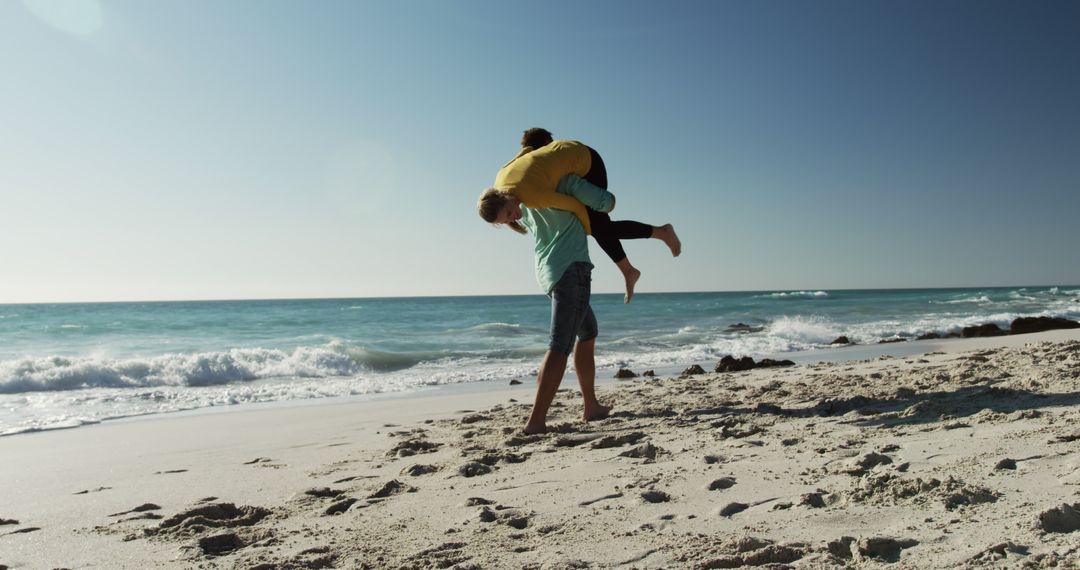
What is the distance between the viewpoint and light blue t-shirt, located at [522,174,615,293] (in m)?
3.46

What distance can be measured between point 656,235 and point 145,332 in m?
24.3

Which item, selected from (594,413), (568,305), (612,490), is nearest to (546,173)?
(568,305)

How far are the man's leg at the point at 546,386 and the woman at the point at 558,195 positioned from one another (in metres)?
0.58

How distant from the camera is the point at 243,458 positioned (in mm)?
3518

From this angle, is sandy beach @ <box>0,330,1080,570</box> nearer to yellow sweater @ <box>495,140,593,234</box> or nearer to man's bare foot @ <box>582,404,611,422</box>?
man's bare foot @ <box>582,404,611,422</box>

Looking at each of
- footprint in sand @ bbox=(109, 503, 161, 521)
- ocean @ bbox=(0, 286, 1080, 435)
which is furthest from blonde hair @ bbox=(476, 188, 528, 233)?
ocean @ bbox=(0, 286, 1080, 435)

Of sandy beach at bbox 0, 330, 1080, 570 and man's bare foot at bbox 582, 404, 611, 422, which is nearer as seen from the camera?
sandy beach at bbox 0, 330, 1080, 570

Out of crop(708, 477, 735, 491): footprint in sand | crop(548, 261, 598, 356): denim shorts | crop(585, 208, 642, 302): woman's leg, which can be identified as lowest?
crop(708, 477, 735, 491): footprint in sand

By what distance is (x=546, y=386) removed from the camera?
3.61 m

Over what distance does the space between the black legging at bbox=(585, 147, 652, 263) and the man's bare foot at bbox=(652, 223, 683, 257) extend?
1.7 inches

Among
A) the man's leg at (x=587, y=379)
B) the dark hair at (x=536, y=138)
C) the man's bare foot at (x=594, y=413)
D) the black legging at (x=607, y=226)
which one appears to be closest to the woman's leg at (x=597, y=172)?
the black legging at (x=607, y=226)

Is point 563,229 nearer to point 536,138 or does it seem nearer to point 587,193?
point 587,193

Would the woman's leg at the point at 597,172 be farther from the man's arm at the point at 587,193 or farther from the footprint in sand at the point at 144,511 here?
the footprint in sand at the point at 144,511

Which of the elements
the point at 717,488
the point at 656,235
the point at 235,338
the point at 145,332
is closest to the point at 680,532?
the point at 717,488
